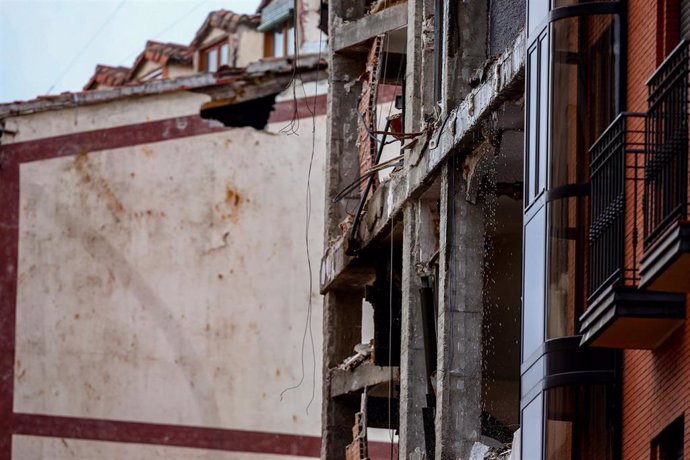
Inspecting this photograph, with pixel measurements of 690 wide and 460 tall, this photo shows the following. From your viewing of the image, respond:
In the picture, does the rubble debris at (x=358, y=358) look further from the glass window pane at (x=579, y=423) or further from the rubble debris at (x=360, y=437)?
the glass window pane at (x=579, y=423)

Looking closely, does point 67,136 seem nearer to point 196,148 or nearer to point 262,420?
point 196,148

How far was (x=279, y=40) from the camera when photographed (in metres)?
48.6

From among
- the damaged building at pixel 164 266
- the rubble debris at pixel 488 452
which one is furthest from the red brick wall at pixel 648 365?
the damaged building at pixel 164 266

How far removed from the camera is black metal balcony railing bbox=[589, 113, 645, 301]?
18.5 meters

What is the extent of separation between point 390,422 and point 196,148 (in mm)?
12862

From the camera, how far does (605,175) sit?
19203mm

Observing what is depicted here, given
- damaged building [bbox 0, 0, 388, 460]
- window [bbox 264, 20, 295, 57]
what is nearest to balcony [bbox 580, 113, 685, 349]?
damaged building [bbox 0, 0, 388, 460]

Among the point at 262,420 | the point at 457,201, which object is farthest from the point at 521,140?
the point at 262,420

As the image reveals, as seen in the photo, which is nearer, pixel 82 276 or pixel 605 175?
pixel 605 175

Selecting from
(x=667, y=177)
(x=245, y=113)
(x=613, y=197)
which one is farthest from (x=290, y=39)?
(x=667, y=177)

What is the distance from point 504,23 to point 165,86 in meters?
Answer: 15.6

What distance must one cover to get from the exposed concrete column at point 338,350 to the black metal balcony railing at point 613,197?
11806 mm

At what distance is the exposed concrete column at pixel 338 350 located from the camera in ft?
101

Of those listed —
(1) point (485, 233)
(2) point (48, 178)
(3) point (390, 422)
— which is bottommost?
(3) point (390, 422)
